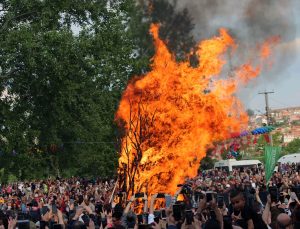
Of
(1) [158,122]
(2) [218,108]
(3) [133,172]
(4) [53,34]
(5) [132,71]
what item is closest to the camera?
(3) [133,172]

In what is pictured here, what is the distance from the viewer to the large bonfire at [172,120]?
1961 centimetres

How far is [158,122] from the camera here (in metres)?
21.1

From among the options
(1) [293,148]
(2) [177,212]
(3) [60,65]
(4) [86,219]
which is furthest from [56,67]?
(1) [293,148]

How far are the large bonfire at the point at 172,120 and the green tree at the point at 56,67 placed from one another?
17.1 feet

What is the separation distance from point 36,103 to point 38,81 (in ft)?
6.45

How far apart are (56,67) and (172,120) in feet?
30.6

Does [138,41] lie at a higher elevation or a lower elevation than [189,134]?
higher

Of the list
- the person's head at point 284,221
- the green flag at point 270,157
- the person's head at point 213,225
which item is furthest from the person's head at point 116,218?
the green flag at point 270,157

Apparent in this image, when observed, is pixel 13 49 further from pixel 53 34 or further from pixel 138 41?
pixel 138 41

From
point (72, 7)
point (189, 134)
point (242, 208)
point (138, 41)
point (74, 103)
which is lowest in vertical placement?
point (242, 208)

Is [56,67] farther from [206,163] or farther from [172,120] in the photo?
[206,163]

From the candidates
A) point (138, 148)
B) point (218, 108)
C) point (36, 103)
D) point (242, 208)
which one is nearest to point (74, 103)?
point (36, 103)

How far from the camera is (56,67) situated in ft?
94.4

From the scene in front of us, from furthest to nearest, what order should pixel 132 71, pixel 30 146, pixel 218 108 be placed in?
pixel 132 71 < pixel 30 146 < pixel 218 108
